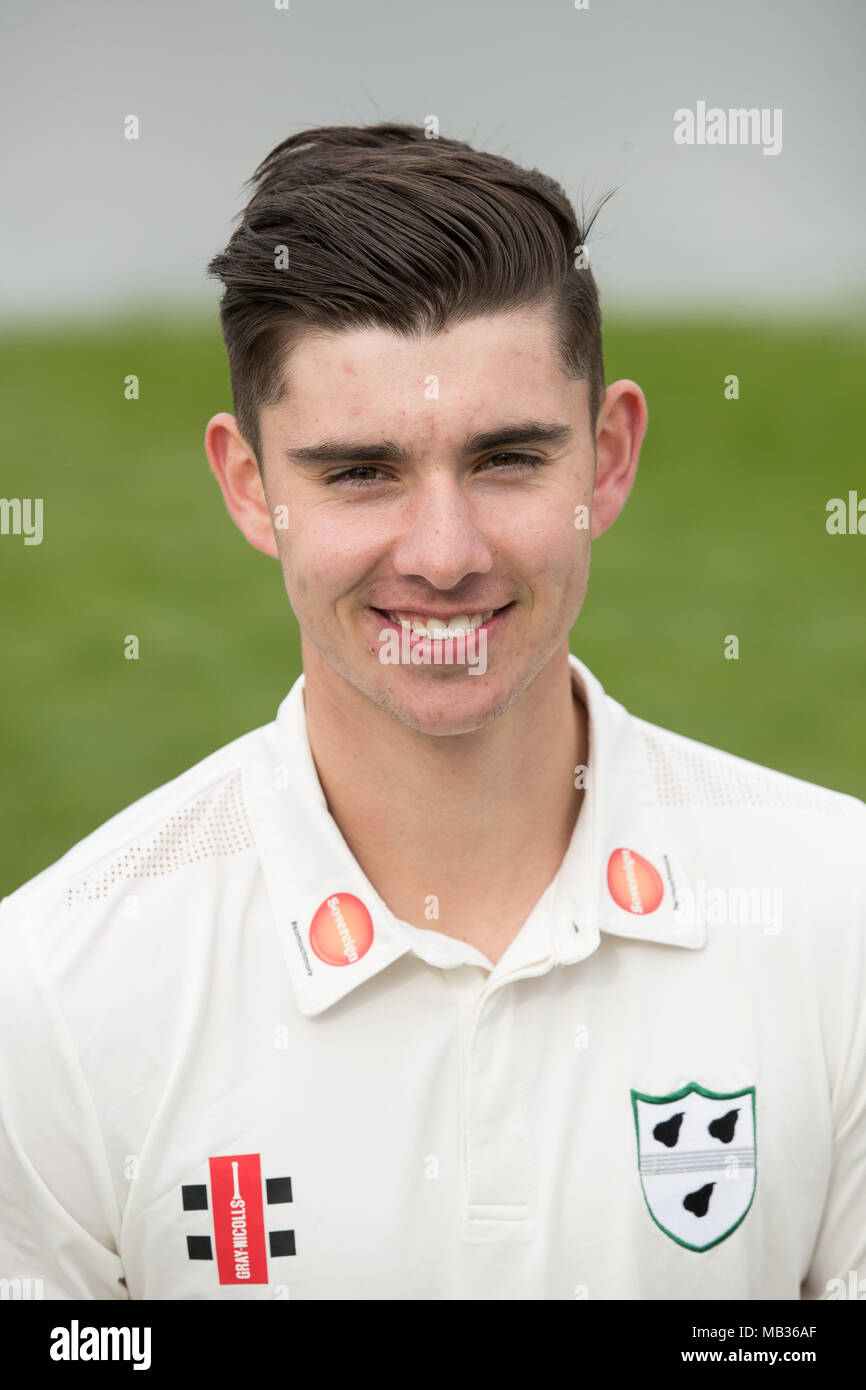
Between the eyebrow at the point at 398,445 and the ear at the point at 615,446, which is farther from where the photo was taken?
the ear at the point at 615,446

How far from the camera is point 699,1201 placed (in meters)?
2.00

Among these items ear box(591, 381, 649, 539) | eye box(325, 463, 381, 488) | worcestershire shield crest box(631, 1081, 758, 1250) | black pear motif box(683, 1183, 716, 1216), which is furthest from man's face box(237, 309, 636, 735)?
black pear motif box(683, 1183, 716, 1216)

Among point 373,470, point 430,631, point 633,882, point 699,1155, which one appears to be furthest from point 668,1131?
point 373,470

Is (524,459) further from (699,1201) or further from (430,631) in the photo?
(699,1201)

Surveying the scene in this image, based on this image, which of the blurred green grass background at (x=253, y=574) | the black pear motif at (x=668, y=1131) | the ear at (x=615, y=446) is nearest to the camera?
the black pear motif at (x=668, y=1131)

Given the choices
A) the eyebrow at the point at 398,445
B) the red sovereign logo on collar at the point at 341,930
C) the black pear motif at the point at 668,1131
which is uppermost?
the eyebrow at the point at 398,445

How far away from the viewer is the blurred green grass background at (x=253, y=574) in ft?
27.9

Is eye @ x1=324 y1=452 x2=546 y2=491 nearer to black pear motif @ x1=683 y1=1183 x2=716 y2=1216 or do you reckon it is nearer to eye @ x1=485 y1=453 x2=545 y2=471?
eye @ x1=485 y1=453 x2=545 y2=471

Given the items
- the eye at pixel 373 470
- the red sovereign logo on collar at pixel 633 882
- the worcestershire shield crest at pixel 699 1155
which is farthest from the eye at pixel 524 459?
the worcestershire shield crest at pixel 699 1155

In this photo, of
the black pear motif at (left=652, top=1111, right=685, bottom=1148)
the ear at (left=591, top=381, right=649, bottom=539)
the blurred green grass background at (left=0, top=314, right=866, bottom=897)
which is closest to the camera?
the black pear motif at (left=652, top=1111, right=685, bottom=1148)

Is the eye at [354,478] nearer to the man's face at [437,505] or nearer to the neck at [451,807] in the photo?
the man's face at [437,505]

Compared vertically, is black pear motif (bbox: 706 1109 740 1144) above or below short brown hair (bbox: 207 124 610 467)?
below

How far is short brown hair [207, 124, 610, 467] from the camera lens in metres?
1.98

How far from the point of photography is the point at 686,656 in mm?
9547
